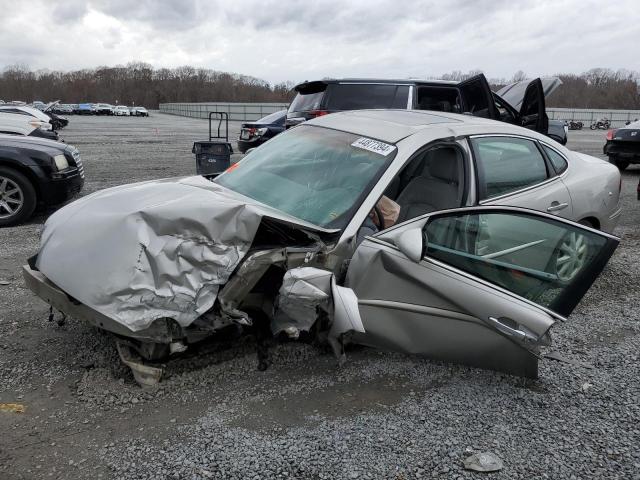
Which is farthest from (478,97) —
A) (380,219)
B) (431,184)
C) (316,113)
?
(380,219)

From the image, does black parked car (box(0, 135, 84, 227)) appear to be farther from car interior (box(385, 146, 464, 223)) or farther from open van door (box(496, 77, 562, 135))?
open van door (box(496, 77, 562, 135))

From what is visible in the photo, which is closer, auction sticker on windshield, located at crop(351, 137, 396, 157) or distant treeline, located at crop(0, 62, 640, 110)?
auction sticker on windshield, located at crop(351, 137, 396, 157)

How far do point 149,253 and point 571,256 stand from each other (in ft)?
7.36

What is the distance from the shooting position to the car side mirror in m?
2.79

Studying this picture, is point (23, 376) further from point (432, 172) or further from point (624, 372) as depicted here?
point (624, 372)

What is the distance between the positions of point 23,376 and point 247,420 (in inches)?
54.5

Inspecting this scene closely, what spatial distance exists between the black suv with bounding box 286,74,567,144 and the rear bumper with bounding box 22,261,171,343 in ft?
19.0

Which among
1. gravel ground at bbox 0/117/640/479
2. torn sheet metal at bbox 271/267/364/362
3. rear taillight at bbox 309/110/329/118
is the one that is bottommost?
gravel ground at bbox 0/117/640/479

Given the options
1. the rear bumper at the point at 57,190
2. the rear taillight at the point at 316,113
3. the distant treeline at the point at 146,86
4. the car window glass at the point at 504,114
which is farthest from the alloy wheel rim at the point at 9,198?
the distant treeline at the point at 146,86

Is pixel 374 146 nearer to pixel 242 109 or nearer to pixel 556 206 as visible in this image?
pixel 556 206

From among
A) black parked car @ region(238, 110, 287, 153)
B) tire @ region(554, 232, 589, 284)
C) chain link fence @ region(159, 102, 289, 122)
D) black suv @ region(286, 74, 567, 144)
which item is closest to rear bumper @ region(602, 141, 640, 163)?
black suv @ region(286, 74, 567, 144)

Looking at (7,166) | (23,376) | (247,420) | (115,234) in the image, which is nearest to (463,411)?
(247,420)

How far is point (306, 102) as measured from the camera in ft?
27.7

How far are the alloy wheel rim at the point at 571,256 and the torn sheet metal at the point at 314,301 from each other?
1.14m
